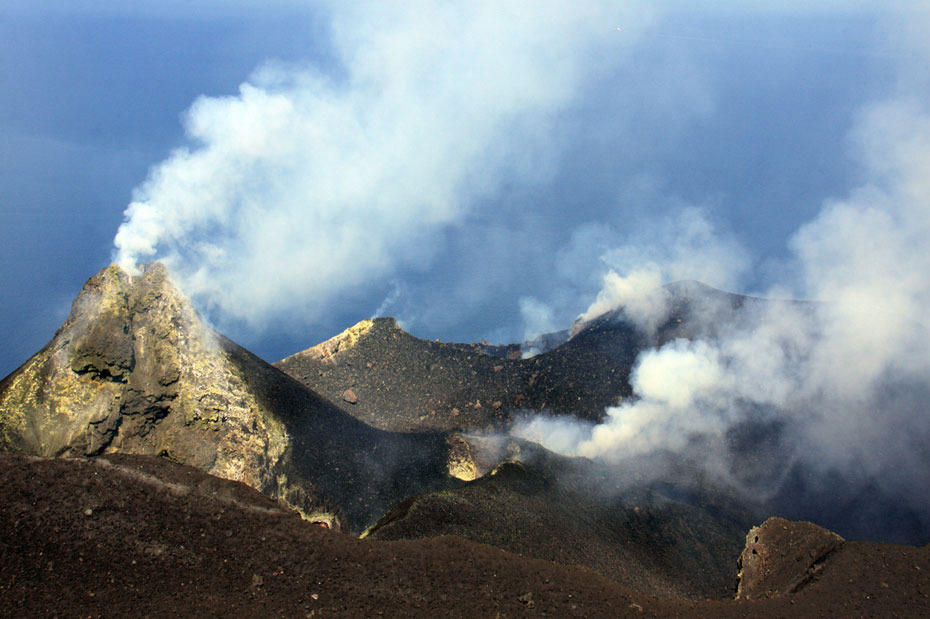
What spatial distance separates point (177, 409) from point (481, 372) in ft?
53.4

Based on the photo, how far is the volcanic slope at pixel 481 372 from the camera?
2744 centimetres

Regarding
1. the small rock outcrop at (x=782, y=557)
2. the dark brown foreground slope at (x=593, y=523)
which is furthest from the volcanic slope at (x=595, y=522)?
the small rock outcrop at (x=782, y=557)

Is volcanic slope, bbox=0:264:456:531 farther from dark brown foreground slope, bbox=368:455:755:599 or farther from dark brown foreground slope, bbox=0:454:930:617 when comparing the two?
dark brown foreground slope, bbox=368:455:755:599

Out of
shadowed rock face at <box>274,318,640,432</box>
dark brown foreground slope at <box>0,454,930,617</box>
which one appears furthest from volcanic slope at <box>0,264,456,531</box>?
shadowed rock face at <box>274,318,640,432</box>

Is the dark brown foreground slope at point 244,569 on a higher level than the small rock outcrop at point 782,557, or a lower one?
lower

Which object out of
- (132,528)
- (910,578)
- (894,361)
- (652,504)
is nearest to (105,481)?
(132,528)

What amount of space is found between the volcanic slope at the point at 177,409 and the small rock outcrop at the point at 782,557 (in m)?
11.0

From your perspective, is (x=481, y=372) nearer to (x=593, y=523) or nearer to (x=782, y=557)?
(x=593, y=523)

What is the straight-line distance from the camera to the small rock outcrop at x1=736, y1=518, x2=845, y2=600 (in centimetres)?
1386

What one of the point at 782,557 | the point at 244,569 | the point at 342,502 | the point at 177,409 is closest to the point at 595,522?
the point at 782,557

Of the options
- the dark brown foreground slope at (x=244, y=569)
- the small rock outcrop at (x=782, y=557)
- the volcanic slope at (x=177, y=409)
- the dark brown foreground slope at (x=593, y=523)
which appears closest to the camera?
the dark brown foreground slope at (x=244, y=569)

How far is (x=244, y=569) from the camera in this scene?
1109cm

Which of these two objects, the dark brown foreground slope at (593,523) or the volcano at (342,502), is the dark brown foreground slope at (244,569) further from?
the dark brown foreground slope at (593,523)

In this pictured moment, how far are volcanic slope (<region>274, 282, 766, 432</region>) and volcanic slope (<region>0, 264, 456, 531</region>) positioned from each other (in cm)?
663
